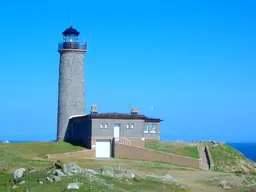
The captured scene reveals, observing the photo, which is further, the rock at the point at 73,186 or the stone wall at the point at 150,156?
the stone wall at the point at 150,156

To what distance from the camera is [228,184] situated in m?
39.3

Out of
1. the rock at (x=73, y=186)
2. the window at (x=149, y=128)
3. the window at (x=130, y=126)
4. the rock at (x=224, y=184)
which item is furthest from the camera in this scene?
the window at (x=149, y=128)

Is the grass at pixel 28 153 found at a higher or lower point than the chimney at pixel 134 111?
lower

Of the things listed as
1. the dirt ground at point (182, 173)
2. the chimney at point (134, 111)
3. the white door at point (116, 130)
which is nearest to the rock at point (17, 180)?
the dirt ground at point (182, 173)

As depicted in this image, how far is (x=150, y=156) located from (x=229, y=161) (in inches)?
305

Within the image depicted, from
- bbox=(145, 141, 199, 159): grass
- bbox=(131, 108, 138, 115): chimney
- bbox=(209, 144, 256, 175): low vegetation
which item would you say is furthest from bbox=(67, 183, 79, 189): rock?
bbox=(131, 108, 138, 115): chimney

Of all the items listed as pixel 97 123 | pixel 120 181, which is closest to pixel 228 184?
pixel 120 181

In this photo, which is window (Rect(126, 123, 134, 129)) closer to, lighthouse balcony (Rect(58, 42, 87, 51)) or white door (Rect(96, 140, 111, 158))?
white door (Rect(96, 140, 111, 158))

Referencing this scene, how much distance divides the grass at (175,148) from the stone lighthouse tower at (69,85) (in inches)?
355

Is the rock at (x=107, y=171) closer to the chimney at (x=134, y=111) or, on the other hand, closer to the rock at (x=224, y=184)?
the rock at (x=224, y=184)

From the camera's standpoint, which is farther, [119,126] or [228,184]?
[119,126]

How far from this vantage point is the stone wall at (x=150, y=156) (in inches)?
1879

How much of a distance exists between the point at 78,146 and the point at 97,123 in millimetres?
3348

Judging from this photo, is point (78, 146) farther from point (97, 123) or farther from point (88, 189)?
point (88, 189)
